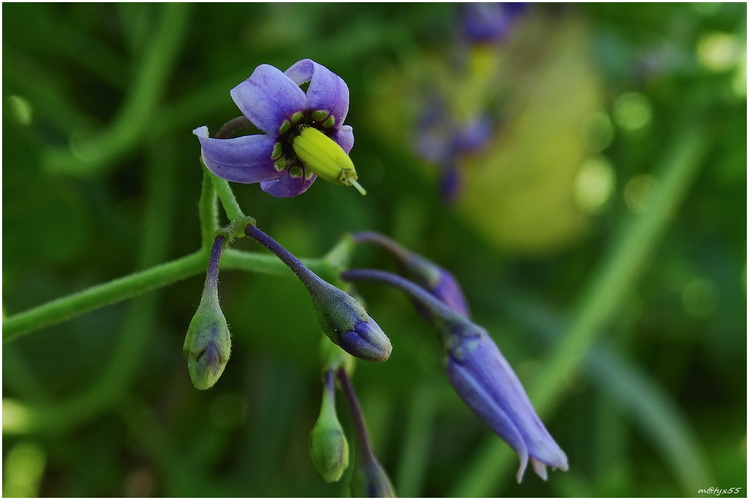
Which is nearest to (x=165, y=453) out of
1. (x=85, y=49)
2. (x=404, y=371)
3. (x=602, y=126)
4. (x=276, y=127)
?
(x=404, y=371)

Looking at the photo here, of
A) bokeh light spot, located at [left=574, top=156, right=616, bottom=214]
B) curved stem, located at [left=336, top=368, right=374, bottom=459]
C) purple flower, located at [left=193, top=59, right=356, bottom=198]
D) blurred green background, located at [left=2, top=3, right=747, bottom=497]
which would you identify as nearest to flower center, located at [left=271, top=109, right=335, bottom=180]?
purple flower, located at [left=193, top=59, right=356, bottom=198]

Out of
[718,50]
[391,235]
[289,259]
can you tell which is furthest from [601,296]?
[289,259]

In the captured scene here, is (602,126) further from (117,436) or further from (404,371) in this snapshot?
(117,436)

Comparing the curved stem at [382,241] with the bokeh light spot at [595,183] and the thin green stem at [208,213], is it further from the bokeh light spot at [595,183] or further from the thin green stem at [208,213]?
the bokeh light spot at [595,183]

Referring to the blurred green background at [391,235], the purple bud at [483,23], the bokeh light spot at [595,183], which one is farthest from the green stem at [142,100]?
the bokeh light spot at [595,183]

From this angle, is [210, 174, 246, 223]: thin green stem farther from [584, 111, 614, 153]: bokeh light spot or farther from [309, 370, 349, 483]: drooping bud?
[584, 111, 614, 153]: bokeh light spot

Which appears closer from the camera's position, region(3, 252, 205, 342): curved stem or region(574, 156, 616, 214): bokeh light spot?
region(3, 252, 205, 342): curved stem
